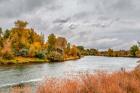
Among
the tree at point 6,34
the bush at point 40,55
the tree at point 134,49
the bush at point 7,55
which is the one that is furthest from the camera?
the tree at point 134,49

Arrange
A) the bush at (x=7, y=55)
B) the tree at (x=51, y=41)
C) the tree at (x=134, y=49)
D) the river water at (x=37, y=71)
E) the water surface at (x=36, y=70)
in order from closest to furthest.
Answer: the river water at (x=37, y=71) < the water surface at (x=36, y=70) < the bush at (x=7, y=55) < the tree at (x=51, y=41) < the tree at (x=134, y=49)

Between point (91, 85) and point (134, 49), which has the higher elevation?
point (134, 49)

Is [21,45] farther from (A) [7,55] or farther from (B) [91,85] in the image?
(B) [91,85]

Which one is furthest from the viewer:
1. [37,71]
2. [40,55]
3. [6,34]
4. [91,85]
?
[6,34]

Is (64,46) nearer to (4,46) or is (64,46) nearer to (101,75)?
(4,46)

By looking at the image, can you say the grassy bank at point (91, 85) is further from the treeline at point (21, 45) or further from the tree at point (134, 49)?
the tree at point (134, 49)

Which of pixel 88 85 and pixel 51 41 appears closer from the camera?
pixel 88 85

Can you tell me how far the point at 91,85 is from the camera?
1277cm

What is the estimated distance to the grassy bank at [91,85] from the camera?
12.1 metres

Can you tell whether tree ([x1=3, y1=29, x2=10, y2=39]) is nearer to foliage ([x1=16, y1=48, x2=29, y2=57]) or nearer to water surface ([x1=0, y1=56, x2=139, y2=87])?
foliage ([x1=16, y1=48, x2=29, y2=57])

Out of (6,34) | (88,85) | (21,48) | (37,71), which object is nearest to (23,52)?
(21,48)

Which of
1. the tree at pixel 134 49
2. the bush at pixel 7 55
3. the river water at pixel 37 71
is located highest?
the tree at pixel 134 49

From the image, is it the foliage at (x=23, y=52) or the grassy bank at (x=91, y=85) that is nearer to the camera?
the grassy bank at (x=91, y=85)

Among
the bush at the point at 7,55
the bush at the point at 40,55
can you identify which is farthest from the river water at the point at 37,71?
the bush at the point at 40,55
